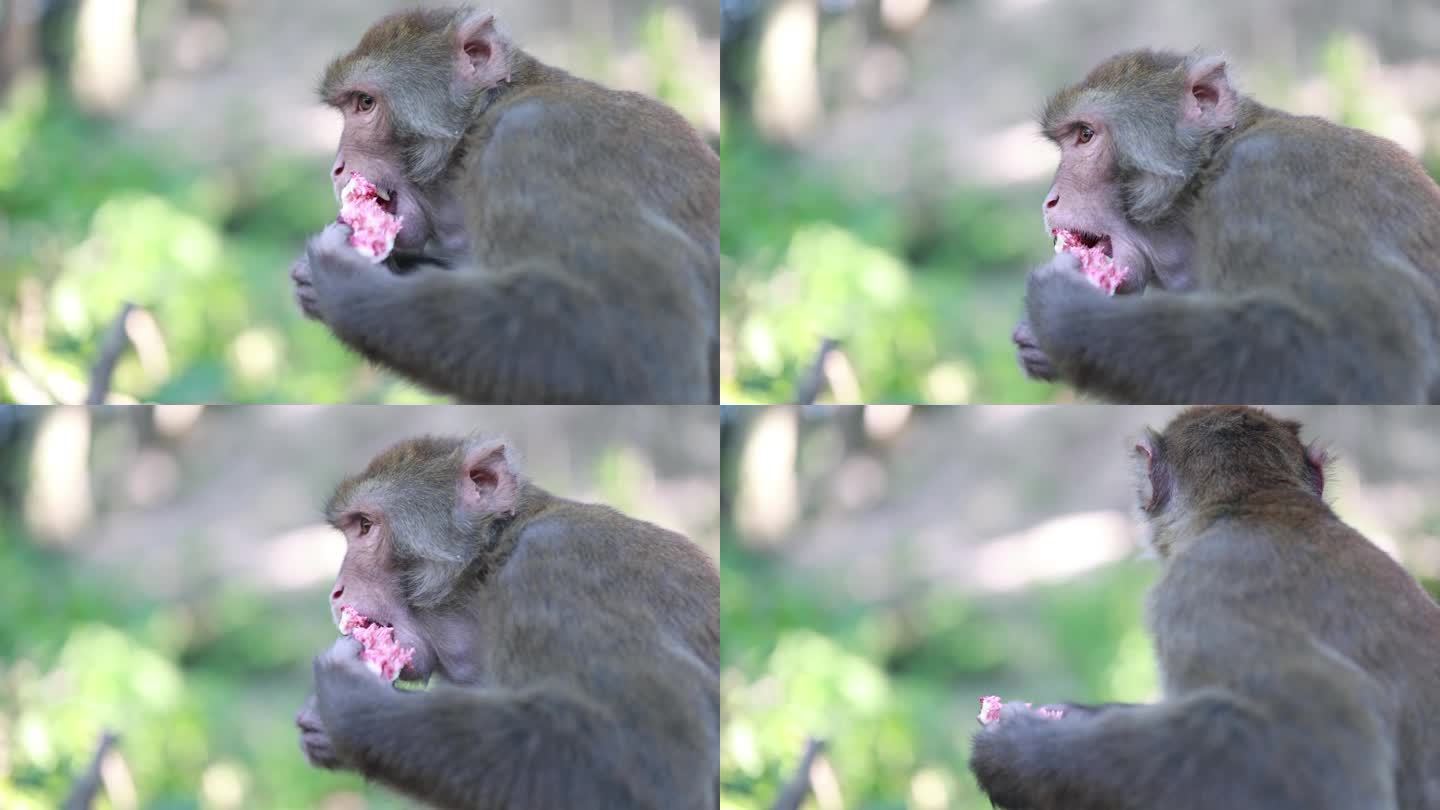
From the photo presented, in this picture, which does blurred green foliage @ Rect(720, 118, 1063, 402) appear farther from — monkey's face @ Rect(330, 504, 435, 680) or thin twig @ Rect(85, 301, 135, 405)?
thin twig @ Rect(85, 301, 135, 405)

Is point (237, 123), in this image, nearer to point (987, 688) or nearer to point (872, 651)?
point (872, 651)

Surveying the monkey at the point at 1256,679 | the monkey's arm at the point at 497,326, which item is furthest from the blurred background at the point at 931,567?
the monkey's arm at the point at 497,326

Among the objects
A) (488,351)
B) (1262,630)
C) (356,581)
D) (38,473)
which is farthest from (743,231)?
(38,473)

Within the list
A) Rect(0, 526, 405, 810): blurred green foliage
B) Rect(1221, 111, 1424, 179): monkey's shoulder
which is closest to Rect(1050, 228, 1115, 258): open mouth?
Rect(1221, 111, 1424, 179): monkey's shoulder

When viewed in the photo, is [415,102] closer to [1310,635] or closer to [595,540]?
[595,540]

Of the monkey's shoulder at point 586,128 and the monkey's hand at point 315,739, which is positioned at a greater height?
the monkey's shoulder at point 586,128

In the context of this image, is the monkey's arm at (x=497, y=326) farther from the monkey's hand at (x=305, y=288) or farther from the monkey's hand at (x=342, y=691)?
the monkey's hand at (x=342, y=691)

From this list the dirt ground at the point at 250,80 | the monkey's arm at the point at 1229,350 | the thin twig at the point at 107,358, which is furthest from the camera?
the dirt ground at the point at 250,80
